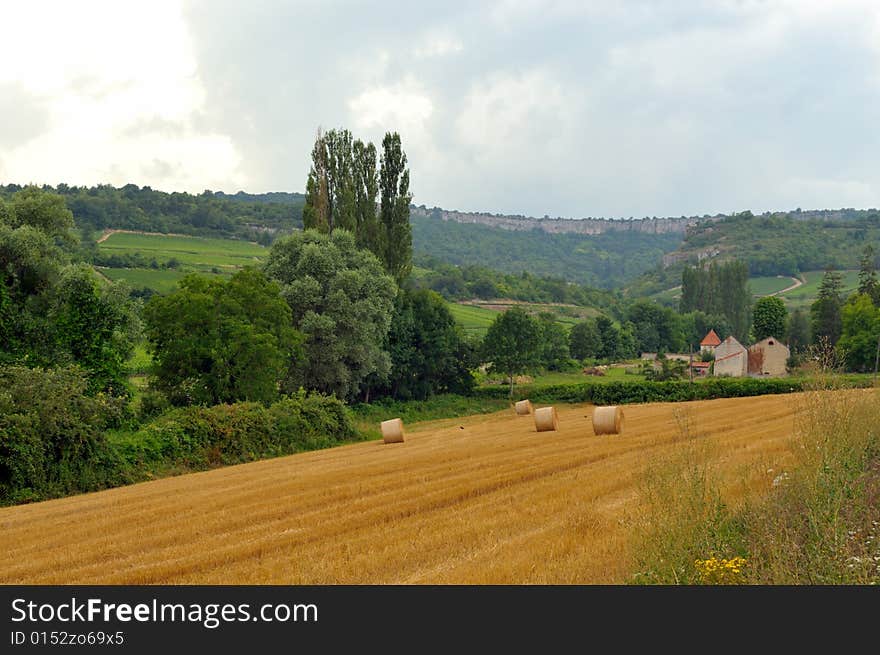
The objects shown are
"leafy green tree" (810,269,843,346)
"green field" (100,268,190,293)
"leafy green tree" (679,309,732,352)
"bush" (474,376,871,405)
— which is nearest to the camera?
"bush" (474,376,871,405)

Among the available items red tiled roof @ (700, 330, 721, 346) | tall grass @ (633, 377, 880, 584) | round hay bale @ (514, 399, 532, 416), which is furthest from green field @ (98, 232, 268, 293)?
tall grass @ (633, 377, 880, 584)

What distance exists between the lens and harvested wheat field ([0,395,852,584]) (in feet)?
36.6

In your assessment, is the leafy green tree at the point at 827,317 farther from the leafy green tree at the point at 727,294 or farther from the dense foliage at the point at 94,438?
the dense foliage at the point at 94,438

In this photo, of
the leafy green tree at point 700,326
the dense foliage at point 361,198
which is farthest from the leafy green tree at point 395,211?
the leafy green tree at point 700,326

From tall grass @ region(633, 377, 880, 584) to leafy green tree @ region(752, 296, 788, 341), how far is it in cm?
8846

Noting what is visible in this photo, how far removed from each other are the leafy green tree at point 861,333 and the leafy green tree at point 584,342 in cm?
3176

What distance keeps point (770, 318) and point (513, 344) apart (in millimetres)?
36825

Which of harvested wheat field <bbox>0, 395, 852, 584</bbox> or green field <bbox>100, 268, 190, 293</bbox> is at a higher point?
green field <bbox>100, 268, 190, 293</bbox>

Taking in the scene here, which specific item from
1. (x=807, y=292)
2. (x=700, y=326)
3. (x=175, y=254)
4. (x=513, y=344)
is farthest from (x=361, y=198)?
(x=807, y=292)

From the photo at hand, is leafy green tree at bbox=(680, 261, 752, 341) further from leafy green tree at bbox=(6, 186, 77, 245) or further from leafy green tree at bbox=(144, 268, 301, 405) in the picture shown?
leafy green tree at bbox=(6, 186, 77, 245)

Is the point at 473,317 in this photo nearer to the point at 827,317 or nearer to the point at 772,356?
the point at 772,356

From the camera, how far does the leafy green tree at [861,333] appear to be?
248 ft

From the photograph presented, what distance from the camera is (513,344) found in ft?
241
